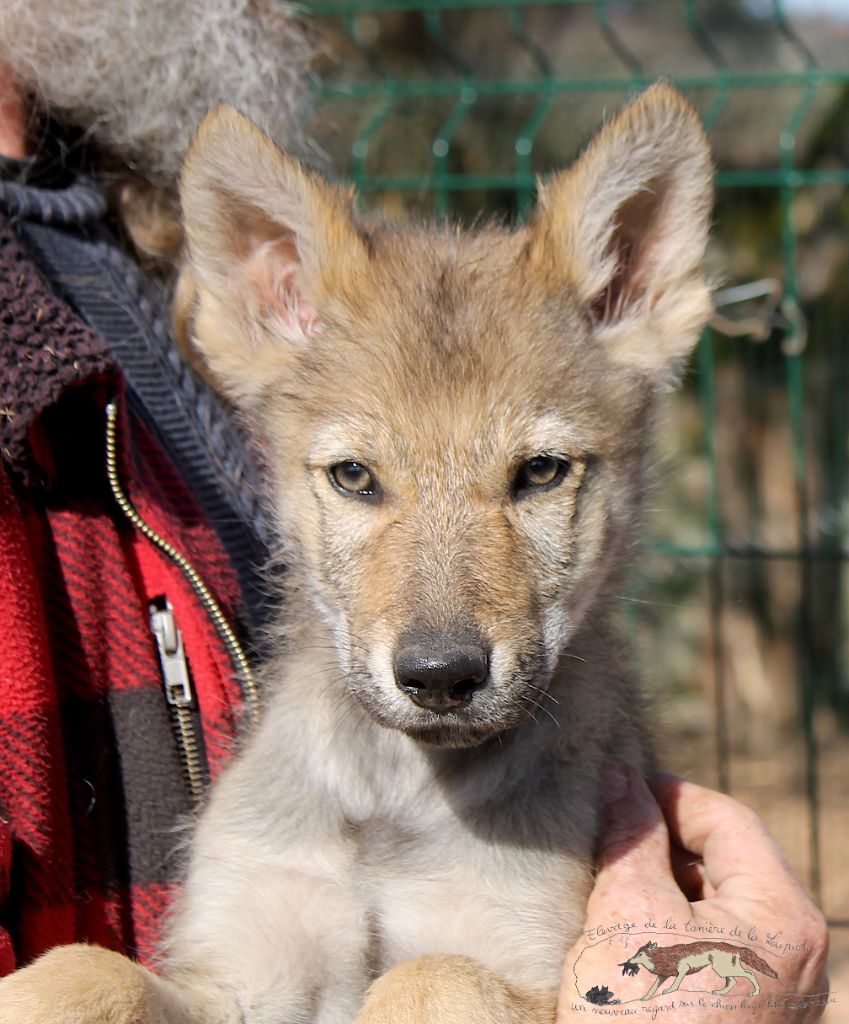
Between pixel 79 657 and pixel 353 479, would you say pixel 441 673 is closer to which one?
pixel 353 479

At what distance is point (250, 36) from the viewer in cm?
344

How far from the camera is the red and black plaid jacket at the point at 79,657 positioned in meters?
2.39

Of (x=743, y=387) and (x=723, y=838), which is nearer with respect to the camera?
(x=723, y=838)

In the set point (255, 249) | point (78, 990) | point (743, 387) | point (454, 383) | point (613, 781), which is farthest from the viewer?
point (743, 387)

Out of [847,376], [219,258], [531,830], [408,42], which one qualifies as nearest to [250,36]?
[219,258]

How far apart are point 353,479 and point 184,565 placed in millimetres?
397

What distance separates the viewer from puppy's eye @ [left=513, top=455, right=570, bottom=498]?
2561 mm

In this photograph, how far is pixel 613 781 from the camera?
2.77m

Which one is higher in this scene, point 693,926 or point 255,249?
point 255,249

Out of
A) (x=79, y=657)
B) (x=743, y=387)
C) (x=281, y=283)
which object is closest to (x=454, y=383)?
(x=281, y=283)

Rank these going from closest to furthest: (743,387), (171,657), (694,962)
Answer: (694,962)
(171,657)
(743,387)

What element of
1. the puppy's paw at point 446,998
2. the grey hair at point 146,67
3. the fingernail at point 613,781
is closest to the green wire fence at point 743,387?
the grey hair at point 146,67

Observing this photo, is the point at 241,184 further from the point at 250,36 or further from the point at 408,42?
the point at 408,42

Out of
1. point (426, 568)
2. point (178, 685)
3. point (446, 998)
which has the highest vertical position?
point (426, 568)
